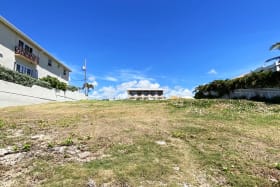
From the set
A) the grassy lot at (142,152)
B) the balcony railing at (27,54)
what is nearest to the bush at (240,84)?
the grassy lot at (142,152)

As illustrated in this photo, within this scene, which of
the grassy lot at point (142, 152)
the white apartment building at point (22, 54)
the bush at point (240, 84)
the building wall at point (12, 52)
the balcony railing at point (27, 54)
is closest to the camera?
the grassy lot at point (142, 152)

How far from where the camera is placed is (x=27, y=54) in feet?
86.7

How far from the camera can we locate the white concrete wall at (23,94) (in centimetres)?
1759

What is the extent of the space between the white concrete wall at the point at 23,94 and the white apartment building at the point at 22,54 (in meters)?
3.28

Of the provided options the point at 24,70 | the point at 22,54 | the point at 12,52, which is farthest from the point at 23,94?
the point at 24,70

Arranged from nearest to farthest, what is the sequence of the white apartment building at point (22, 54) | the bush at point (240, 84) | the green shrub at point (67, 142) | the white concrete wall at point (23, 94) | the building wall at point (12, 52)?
the green shrub at point (67, 142), the white concrete wall at point (23, 94), the bush at point (240, 84), the building wall at point (12, 52), the white apartment building at point (22, 54)

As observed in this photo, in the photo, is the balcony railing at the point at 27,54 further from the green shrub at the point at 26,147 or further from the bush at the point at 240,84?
the green shrub at the point at 26,147

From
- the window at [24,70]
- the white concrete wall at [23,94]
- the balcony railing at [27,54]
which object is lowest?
the white concrete wall at [23,94]

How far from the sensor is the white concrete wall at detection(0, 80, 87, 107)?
17594 mm

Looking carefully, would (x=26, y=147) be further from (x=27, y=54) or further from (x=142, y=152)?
(x=27, y=54)

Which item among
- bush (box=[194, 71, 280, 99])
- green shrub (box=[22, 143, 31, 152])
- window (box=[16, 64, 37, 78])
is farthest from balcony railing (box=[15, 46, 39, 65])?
green shrub (box=[22, 143, 31, 152])

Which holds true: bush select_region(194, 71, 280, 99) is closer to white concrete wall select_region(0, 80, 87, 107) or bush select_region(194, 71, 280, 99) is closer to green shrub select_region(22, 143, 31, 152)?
white concrete wall select_region(0, 80, 87, 107)

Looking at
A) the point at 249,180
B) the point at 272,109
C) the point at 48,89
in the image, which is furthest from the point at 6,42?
the point at 249,180

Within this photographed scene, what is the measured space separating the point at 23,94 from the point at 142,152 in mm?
15915
